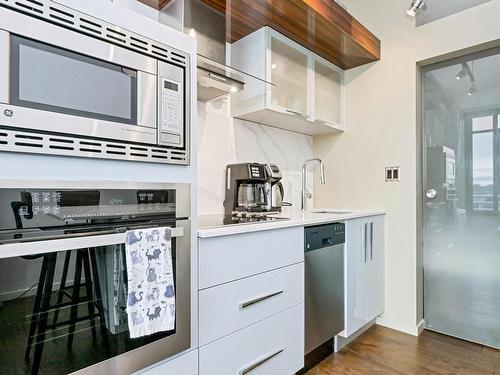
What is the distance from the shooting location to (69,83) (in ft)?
2.75

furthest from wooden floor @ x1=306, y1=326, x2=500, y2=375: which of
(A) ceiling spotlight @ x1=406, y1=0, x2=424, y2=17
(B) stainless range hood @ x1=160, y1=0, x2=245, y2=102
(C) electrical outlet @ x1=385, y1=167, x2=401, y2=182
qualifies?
(A) ceiling spotlight @ x1=406, y1=0, x2=424, y2=17

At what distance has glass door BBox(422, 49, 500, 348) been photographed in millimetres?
2043

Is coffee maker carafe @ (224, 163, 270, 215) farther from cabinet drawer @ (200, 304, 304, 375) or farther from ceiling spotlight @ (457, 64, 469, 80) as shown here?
ceiling spotlight @ (457, 64, 469, 80)

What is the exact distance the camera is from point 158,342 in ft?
3.29

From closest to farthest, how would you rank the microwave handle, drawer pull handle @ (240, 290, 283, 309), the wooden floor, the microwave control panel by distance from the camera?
the microwave handle, the microwave control panel, drawer pull handle @ (240, 290, 283, 309), the wooden floor

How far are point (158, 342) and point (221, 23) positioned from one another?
1767 mm

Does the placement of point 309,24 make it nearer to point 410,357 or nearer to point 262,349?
point 262,349

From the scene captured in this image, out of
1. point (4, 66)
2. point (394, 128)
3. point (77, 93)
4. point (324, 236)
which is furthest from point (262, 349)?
point (394, 128)

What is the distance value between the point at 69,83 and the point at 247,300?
104 centimetres

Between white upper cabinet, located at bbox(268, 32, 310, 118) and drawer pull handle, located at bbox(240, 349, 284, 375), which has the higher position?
white upper cabinet, located at bbox(268, 32, 310, 118)

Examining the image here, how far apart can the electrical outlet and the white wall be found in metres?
0.04

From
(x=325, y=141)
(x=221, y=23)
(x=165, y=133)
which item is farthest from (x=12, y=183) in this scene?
(x=325, y=141)

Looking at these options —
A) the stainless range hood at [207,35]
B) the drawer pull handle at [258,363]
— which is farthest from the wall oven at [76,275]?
the stainless range hood at [207,35]

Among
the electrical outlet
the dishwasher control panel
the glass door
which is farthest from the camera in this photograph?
the electrical outlet
